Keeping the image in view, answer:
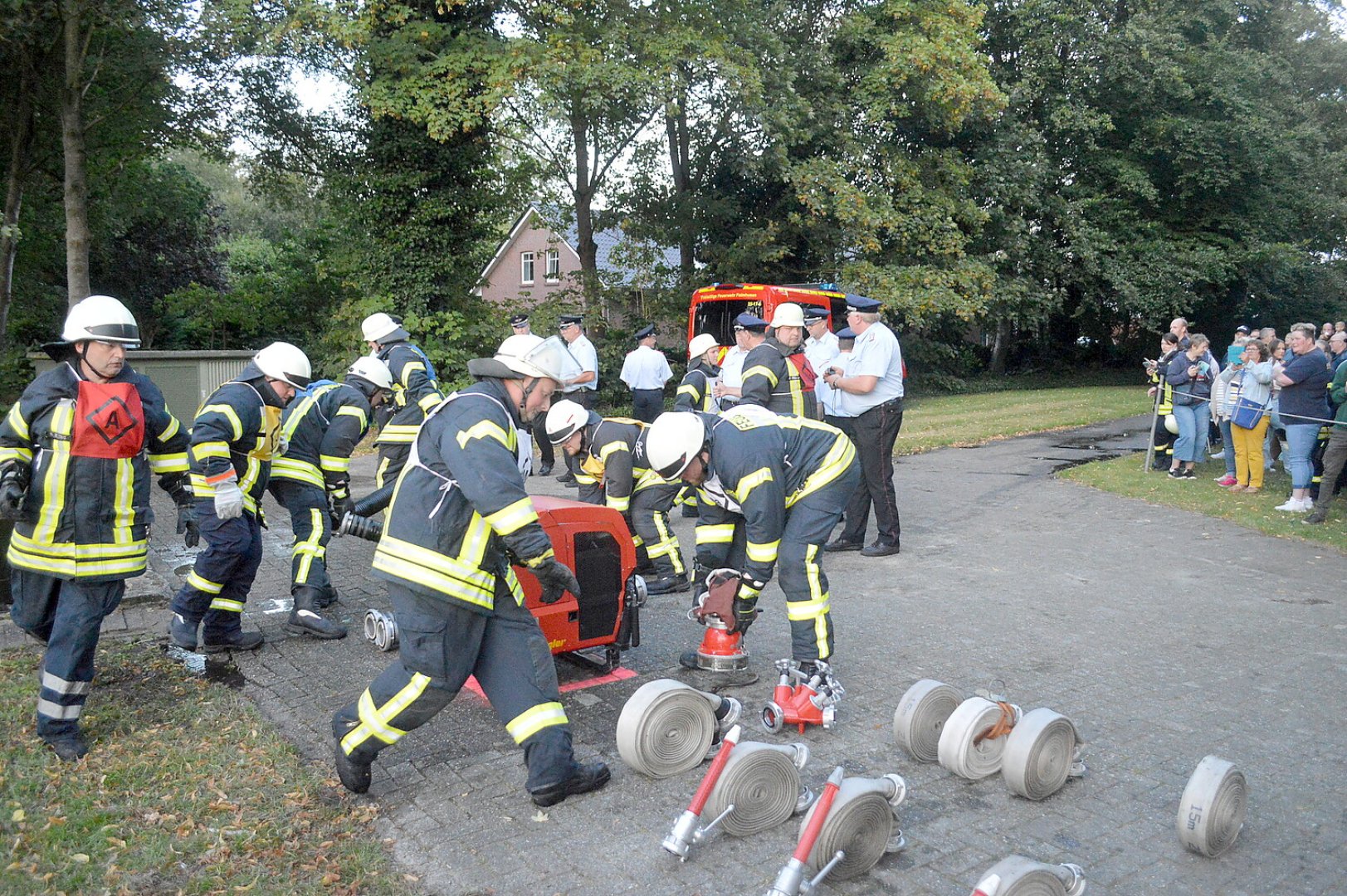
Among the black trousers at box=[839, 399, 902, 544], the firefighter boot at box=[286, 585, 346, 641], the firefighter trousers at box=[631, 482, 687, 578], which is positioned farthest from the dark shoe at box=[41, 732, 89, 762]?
the black trousers at box=[839, 399, 902, 544]

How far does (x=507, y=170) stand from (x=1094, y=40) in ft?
58.4

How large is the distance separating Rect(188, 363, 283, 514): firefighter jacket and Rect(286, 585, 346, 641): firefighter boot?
676 mm

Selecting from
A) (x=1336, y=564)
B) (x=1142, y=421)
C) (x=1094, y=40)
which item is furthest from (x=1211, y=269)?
(x=1336, y=564)

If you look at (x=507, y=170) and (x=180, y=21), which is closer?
(x=180, y=21)

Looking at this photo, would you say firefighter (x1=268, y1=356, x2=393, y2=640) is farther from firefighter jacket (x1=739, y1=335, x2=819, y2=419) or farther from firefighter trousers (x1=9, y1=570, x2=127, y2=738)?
firefighter jacket (x1=739, y1=335, x2=819, y2=419)

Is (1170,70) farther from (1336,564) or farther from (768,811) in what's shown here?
(768,811)

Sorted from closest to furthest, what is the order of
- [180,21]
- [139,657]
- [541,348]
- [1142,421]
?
[541,348], [139,657], [180,21], [1142,421]

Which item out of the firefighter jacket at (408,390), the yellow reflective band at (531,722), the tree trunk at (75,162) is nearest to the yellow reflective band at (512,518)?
the yellow reflective band at (531,722)

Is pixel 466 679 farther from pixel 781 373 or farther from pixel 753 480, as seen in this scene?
pixel 781 373

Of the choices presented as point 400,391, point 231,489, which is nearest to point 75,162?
point 400,391

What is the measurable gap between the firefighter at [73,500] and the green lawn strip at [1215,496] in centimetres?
1001

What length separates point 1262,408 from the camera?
38.1 feet

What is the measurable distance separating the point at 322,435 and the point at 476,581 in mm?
3447

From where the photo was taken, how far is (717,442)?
200 inches
